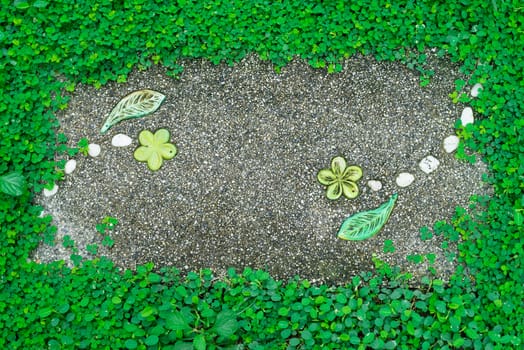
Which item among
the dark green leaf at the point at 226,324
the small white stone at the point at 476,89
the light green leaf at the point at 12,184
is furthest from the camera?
the small white stone at the point at 476,89

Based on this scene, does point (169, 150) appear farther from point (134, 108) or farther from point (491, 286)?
point (491, 286)

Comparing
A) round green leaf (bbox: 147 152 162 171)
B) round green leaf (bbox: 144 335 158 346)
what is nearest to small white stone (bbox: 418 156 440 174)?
round green leaf (bbox: 147 152 162 171)

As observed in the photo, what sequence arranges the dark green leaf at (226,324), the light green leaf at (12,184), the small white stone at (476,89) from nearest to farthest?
the dark green leaf at (226,324), the light green leaf at (12,184), the small white stone at (476,89)

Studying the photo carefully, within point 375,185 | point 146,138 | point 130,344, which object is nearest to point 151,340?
point 130,344

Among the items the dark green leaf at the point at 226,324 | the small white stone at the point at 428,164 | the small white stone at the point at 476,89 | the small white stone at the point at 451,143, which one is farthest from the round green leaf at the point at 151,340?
the small white stone at the point at 476,89

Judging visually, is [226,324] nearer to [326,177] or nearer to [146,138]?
[326,177]

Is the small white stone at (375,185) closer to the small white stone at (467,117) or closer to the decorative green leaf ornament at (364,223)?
the decorative green leaf ornament at (364,223)

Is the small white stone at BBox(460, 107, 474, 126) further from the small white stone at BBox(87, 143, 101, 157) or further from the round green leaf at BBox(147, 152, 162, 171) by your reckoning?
the small white stone at BBox(87, 143, 101, 157)
